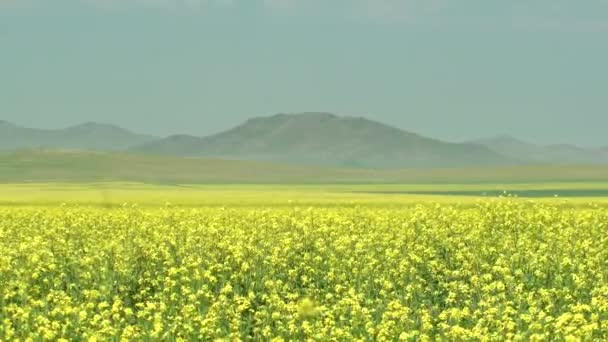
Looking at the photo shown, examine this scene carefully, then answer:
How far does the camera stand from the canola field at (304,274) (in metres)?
19.5

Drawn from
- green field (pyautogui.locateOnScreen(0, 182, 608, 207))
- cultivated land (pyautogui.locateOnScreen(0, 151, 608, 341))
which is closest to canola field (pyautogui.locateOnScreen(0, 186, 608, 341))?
cultivated land (pyautogui.locateOnScreen(0, 151, 608, 341))

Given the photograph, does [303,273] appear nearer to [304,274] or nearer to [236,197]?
[304,274]

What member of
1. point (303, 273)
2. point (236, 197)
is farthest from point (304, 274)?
point (236, 197)

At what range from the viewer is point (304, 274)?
2644cm

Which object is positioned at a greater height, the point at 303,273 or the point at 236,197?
the point at 236,197

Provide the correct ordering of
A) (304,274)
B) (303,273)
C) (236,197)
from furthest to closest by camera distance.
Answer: (236,197) < (303,273) < (304,274)

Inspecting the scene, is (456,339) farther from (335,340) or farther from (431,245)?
(431,245)

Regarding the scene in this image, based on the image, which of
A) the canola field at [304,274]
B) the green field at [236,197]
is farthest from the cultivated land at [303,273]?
the green field at [236,197]

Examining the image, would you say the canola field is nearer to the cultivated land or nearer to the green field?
the cultivated land

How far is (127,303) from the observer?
2494cm

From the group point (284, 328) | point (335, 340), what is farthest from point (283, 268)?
point (335, 340)

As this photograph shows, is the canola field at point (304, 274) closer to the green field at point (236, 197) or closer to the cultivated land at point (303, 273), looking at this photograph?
the cultivated land at point (303, 273)

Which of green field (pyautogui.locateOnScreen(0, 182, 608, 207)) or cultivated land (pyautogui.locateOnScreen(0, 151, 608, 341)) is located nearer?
cultivated land (pyautogui.locateOnScreen(0, 151, 608, 341))

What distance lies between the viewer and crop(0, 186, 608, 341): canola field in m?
19.5
